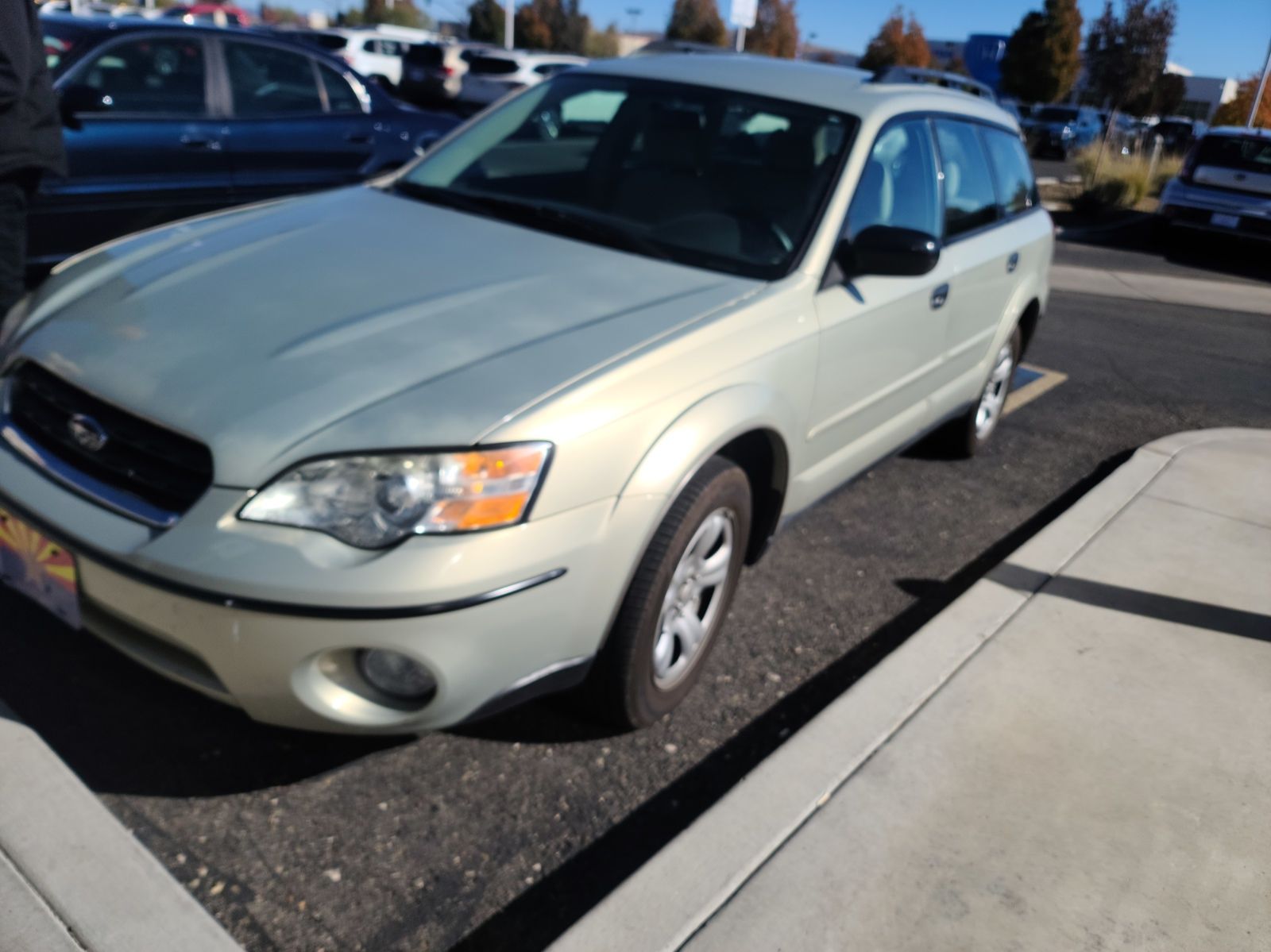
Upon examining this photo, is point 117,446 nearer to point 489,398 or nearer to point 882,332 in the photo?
point 489,398

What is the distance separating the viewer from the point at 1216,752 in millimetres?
3029

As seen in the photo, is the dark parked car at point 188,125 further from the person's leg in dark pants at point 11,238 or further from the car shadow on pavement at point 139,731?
the car shadow on pavement at point 139,731

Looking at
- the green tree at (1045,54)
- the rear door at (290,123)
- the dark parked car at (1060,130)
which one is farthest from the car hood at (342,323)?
the green tree at (1045,54)

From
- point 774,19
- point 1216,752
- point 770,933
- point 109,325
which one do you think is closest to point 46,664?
point 109,325

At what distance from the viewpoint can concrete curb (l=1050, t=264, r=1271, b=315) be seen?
10422mm

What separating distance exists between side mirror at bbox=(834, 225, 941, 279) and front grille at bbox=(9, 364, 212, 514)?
1937 mm

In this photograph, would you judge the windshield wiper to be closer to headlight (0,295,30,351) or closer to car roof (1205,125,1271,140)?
headlight (0,295,30,351)

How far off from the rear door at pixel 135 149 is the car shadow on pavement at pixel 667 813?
14.2ft

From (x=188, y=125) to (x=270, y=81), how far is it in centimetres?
69

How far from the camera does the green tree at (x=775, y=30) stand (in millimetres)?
49188

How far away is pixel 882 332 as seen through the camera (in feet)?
11.7

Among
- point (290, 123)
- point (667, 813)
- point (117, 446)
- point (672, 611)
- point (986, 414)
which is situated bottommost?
point (667, 813)

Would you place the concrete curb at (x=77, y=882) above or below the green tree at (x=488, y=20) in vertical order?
below

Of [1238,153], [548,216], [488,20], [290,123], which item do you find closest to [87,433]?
[548,216]
